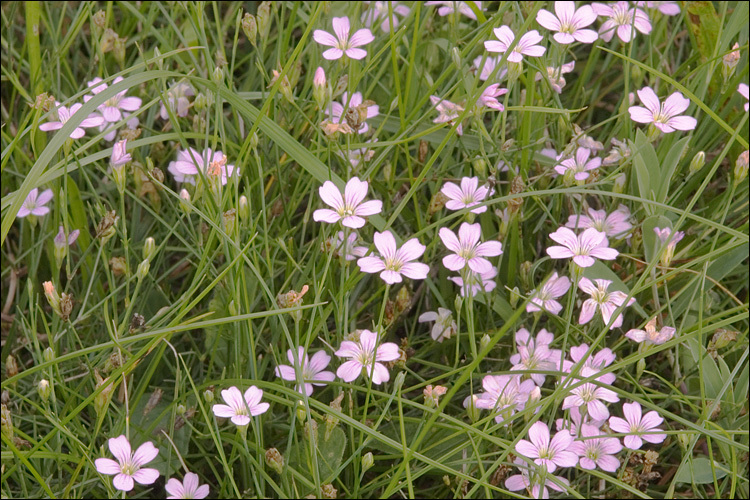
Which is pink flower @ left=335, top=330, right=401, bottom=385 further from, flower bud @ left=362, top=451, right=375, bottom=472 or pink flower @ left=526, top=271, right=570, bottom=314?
pink flower @ left=526, top=271, right=570, bottom=314

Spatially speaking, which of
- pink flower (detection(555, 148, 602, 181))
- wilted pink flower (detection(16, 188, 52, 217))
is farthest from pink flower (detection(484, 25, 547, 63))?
wilted pink flower (detection(16, 188, 52, 217))

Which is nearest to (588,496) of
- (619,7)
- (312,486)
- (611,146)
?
(312,486)

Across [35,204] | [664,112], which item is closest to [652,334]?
[664,112]

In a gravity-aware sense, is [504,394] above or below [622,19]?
below

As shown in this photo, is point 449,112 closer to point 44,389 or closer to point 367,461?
point 367,461

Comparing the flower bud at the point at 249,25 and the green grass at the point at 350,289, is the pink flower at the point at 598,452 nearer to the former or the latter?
the green grass at the point at 350,289

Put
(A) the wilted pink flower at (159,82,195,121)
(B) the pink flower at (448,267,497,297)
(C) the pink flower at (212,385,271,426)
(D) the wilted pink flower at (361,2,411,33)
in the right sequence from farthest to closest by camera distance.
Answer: (D) the wilted pink flower at (361,2,411,33)
(A) the wilted pink flower at (159,82,195,121)
(B) the pink flower at (448,267,497,297)
(C) the pink flower at (212,385,271,426)
